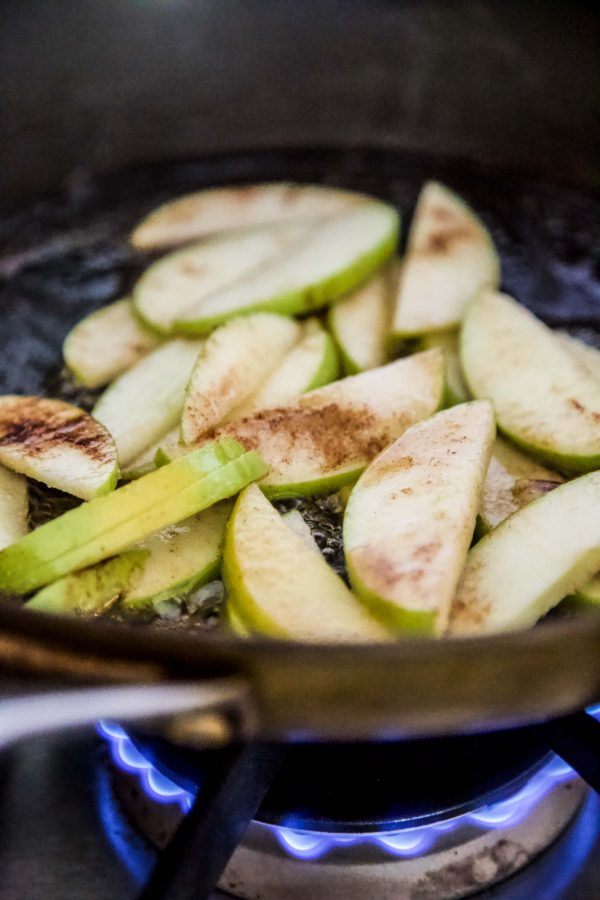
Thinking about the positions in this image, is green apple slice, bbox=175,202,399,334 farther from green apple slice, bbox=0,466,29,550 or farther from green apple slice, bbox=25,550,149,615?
green apple slice, bbox=25,550,149,615

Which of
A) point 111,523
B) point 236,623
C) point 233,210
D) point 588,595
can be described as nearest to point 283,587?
point 236,623

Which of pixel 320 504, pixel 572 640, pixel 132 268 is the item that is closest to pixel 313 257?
pixel 132 268

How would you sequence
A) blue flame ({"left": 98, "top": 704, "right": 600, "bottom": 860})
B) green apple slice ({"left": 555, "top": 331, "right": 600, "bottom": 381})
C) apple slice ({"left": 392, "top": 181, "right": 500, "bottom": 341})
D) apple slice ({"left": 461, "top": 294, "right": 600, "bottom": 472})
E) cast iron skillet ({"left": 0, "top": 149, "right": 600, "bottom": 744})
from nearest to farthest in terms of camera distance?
cast iron skillet ({"left": 0, "top": 149, "right": 600, "bottom": 744}), blue flame ({"left": 98, "top": 704, "right": 600, "bottom": 860}), apple slice ({"left": 461, "top": 294, "right": 600, "bottom": 472}), green apple slice ({"left": 555, "top": 331, "right": 600, "bottom": 381}), apple slice ({"left": 392, "top": 181, "right": 500, "bottom": 341})

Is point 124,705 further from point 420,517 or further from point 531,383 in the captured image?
point 531,383

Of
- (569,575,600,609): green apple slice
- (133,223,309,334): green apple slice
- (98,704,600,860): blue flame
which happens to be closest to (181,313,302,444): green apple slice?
(133,223,309,334): green apple slice

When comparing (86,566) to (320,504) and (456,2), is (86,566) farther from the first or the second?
(456,2)

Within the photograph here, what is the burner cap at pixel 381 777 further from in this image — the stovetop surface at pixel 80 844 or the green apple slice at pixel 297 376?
the green apple slice at pixel 297 376

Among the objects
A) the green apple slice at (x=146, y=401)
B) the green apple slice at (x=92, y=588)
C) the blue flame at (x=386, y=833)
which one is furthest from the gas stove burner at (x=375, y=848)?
the green apple slice at (x=146, y=401)
